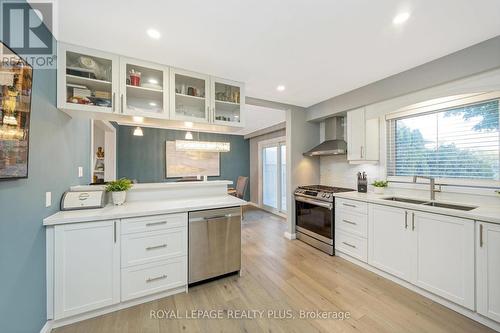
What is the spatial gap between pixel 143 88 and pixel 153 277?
1.97 m

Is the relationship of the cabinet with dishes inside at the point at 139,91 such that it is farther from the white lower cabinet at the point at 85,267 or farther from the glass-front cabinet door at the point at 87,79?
the white lower cabinet at the point at 85,267

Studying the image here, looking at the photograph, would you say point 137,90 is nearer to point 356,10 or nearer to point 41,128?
point 41,128

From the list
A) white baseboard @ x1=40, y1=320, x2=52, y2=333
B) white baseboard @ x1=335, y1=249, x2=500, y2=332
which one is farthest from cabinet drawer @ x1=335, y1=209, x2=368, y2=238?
white baseboard @ x1=40, y1=320, x2=52, y2=333

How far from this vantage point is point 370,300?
75.9 inches

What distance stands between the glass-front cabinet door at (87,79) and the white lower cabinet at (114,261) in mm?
1126

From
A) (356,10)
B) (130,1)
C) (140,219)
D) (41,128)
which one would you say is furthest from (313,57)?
(41,128)

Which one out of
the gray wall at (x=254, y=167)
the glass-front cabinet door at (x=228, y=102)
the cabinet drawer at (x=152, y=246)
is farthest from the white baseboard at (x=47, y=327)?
the gray wall at (x=254, y=167)

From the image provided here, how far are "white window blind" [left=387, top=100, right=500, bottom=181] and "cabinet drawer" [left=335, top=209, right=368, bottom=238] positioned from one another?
0.90m

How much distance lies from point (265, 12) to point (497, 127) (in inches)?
101

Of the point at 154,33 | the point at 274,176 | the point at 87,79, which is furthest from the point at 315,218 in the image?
the point at 87,79

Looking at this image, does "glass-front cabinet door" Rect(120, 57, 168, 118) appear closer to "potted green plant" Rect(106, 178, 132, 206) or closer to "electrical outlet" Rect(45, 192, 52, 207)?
"potted green plant" Rect(106, 178, 132, 206)

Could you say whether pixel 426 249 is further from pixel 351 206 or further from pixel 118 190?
pixel 118 190

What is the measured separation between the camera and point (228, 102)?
261 cm

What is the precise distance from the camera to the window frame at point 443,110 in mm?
1996
